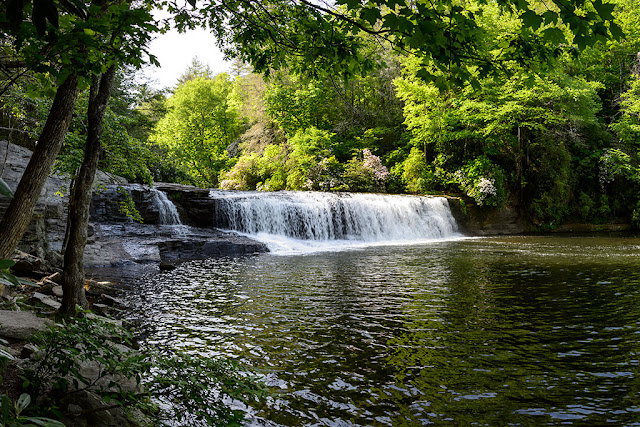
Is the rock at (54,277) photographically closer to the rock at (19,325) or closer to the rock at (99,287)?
the rock at (99,287)

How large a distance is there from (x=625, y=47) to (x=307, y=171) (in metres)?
20.7

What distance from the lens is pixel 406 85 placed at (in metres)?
23.5

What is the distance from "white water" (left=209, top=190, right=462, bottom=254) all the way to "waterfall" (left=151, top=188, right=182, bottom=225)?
1693 mm

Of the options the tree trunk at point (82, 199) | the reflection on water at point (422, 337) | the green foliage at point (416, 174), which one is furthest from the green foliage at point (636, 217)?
the tree trunk at point (82, 199)

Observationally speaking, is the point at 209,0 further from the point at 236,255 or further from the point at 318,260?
the point at 236,255

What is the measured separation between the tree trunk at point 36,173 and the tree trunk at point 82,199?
1.02m

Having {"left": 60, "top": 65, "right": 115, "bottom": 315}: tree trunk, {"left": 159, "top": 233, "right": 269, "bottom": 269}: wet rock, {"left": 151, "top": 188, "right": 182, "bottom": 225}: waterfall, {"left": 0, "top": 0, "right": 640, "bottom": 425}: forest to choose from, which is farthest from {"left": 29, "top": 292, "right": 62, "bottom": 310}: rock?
{"left": 151, "top": 188, "right": 182, "bottom": 225}: waterfall

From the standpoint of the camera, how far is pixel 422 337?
17.3ft

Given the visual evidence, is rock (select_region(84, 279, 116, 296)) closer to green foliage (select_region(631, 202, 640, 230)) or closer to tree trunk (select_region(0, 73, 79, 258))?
tree trunk (select_region(0, 73, 79, 258))

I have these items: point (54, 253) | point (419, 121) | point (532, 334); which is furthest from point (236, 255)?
point (419, 121)

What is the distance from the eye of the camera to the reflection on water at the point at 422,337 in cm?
356

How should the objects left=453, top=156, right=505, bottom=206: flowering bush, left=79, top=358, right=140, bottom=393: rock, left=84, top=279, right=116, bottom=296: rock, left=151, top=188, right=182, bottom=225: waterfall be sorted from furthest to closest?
left=453, top=156, right=505, bottom=206: flowering bush < left=151, top=188, right=182, bottom=225: waterfall < left=84, top=279, right=116, bottom=296: rock < left=79, top=358, right=140, bottom=393: rock

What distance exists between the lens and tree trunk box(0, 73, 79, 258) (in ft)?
11.7

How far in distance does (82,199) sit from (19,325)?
1705 millimetres
